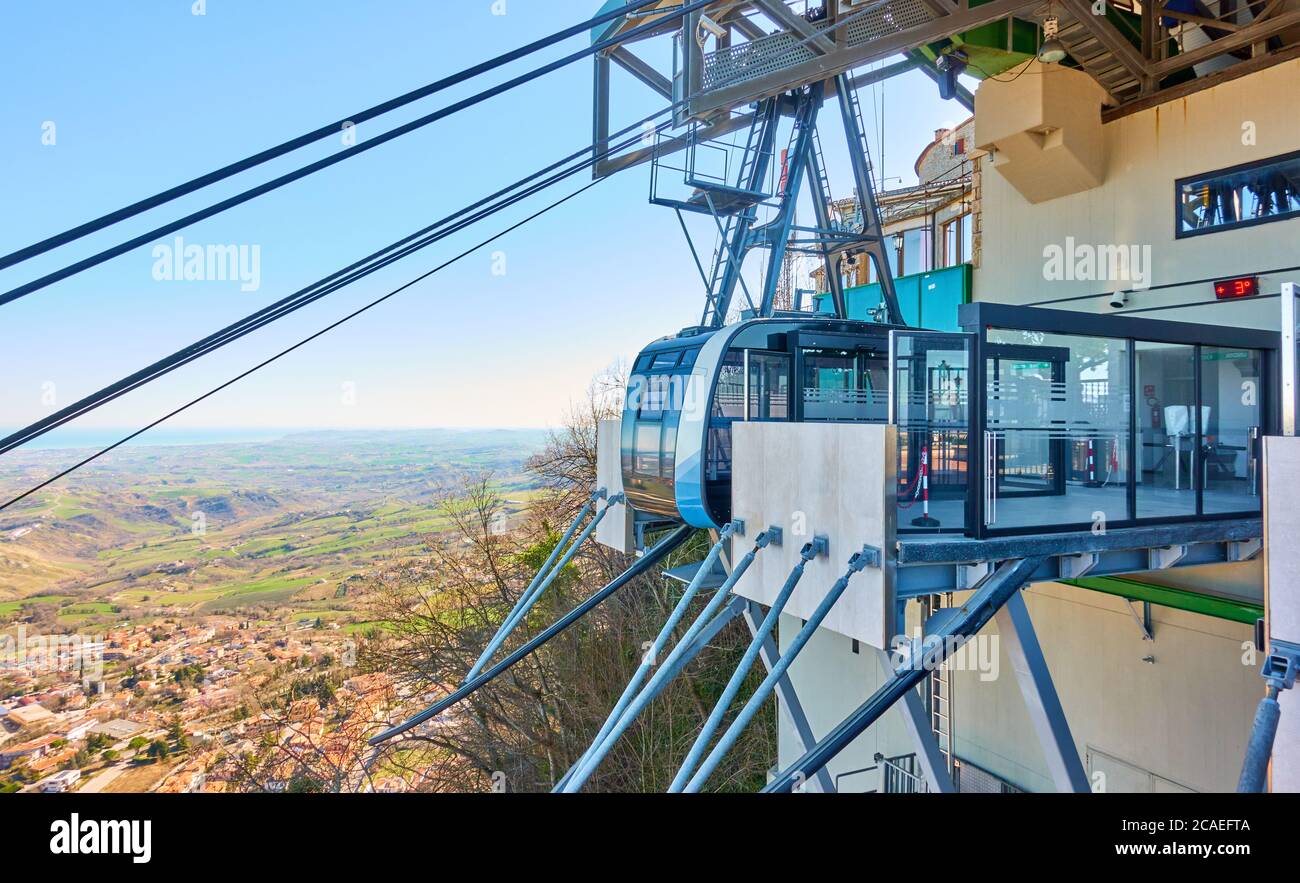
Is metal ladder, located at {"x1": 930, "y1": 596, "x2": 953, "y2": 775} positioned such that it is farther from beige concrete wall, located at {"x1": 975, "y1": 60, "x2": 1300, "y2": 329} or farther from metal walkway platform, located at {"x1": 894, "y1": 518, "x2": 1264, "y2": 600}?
beige concrete wall, located at {"x1": 975, "y1": 60, "x2": 1300, "y2": 329}

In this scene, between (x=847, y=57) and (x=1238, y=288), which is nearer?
(x=1238, y=288)

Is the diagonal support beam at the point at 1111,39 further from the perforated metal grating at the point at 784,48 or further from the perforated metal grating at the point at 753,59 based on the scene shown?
the perforated metal grating at the point at 753,59

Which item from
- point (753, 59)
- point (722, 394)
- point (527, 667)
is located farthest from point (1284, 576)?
point (527, 667)

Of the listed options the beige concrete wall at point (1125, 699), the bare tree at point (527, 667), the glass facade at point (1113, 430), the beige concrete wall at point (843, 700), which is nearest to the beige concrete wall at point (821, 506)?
the glass facade at point (1113, 430)

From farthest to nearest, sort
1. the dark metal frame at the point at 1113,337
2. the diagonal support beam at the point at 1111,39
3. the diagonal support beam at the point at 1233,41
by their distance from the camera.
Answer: the diagonal support beam at the point at 1111,39 → the diagonal support beam at the point at 1233,41 → the dark metal frame at the point at 1113,337

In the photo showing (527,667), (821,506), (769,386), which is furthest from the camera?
(527,667)

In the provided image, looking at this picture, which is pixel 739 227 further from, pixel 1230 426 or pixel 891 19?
pixel 1230 426

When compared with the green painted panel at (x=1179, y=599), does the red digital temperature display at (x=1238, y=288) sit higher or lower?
higher

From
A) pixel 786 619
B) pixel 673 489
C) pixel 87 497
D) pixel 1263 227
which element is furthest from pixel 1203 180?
pixel 87 497
